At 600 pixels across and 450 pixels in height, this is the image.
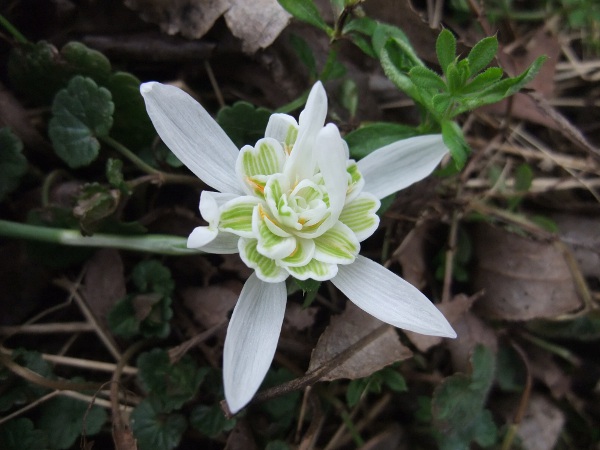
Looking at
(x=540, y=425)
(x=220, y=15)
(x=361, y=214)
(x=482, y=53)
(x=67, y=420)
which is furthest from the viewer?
(x=540, y=425)

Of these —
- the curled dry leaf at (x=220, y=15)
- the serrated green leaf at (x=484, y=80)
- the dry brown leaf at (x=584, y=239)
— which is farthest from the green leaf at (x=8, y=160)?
the dry brown leaf at (x=584, y=239)

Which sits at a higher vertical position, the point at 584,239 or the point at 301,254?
the point at 301,254

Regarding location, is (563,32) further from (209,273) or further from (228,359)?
(228,359)

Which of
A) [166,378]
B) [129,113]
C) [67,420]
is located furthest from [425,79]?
[67,420]

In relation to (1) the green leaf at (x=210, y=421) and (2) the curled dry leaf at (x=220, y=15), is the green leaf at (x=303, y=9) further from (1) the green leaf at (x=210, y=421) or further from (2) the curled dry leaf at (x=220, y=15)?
(1) the green leaf at (x=210, y=421)

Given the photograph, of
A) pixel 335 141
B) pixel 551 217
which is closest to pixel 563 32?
pixel 551 217

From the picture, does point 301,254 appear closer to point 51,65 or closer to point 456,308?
point 456,308
